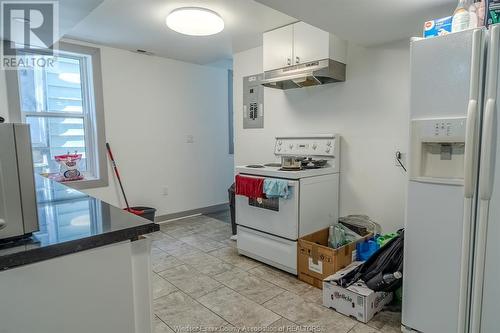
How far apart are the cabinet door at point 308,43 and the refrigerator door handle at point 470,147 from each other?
1440 mm

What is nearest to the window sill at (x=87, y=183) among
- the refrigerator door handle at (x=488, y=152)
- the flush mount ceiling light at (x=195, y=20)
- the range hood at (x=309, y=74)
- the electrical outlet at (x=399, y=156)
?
the flush mount ceiling light at (x=195, y=20)

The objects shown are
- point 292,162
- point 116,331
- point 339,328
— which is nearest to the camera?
point 116,331

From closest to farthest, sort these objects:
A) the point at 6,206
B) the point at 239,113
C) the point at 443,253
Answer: the point at 6,206, the point at 443,253, the point at 239,113

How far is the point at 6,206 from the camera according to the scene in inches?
32.2

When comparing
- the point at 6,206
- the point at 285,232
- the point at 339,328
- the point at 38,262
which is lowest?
the point at 339,328

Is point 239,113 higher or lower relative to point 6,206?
higher

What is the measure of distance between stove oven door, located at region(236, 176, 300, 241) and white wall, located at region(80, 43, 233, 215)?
1723 millimetres

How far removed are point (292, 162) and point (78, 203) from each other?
1.86 metres

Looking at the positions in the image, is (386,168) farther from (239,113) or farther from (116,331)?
(116,331)

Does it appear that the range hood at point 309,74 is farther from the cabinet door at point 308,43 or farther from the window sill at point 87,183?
the window sill at point 87,183

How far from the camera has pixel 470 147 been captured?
1.45 metres

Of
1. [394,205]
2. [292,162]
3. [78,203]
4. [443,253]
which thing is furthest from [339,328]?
[78,203]

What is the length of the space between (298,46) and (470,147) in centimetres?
183

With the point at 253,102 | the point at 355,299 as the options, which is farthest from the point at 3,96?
the point at 355,299
